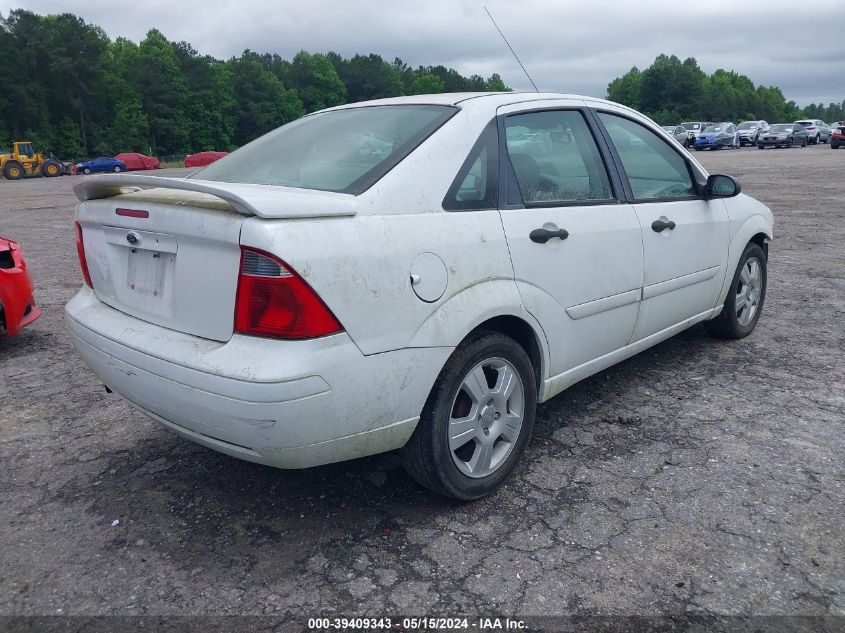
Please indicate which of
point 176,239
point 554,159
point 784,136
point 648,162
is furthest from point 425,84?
point 176,239

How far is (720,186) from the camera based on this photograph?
4.36 m

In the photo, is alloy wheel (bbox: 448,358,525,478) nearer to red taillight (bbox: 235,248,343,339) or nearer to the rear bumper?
the rear bumper

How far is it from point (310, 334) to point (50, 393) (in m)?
2.82

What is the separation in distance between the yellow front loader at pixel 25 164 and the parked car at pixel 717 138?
38.8 metres

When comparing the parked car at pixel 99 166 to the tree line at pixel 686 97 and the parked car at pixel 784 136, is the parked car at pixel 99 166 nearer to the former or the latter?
the parked car at pixel 784 136

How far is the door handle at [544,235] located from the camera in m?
3.10

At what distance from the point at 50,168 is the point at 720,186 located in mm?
45453

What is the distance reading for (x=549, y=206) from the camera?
327cm

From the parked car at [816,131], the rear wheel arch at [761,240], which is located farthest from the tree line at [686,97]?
the rear wheel arch at [761,240]

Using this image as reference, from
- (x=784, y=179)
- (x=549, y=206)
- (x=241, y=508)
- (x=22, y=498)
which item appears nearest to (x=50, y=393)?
(x=22, y=498)

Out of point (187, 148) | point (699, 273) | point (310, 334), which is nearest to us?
point (310, 334)

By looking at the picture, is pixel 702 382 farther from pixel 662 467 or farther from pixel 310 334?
pixel 310 334

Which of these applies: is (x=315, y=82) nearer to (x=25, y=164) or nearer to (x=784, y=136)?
(x=25, y=164)

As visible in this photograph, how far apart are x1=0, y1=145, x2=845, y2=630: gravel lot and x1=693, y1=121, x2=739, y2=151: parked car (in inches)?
1720
